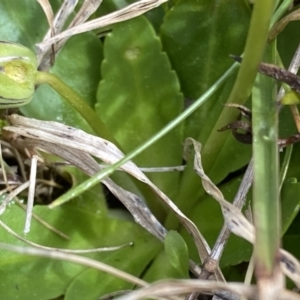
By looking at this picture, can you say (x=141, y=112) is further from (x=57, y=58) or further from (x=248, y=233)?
(x=248, y=233)

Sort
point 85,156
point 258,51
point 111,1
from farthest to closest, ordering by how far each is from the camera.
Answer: point 111,1
point 85,156
point 258,51

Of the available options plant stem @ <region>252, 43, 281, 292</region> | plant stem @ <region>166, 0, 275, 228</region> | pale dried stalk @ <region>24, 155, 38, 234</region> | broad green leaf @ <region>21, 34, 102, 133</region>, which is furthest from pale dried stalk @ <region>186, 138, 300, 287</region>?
broad green leaf @ <region>21, 34, 102, 133</region>

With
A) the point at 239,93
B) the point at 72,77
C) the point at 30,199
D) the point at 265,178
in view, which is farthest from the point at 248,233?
the point at 72,77

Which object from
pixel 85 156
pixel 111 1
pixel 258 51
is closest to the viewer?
pixel 258 51

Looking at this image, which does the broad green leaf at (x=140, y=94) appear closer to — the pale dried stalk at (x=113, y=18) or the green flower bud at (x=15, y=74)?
A: the pale dried stalk at (x=113, y=18)

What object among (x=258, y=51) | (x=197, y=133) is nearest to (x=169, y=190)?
(x=197, y=133)

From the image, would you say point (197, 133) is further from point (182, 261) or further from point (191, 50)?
A: point (182, 261)

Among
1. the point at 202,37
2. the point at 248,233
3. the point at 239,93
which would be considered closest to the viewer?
the point at 248,233
